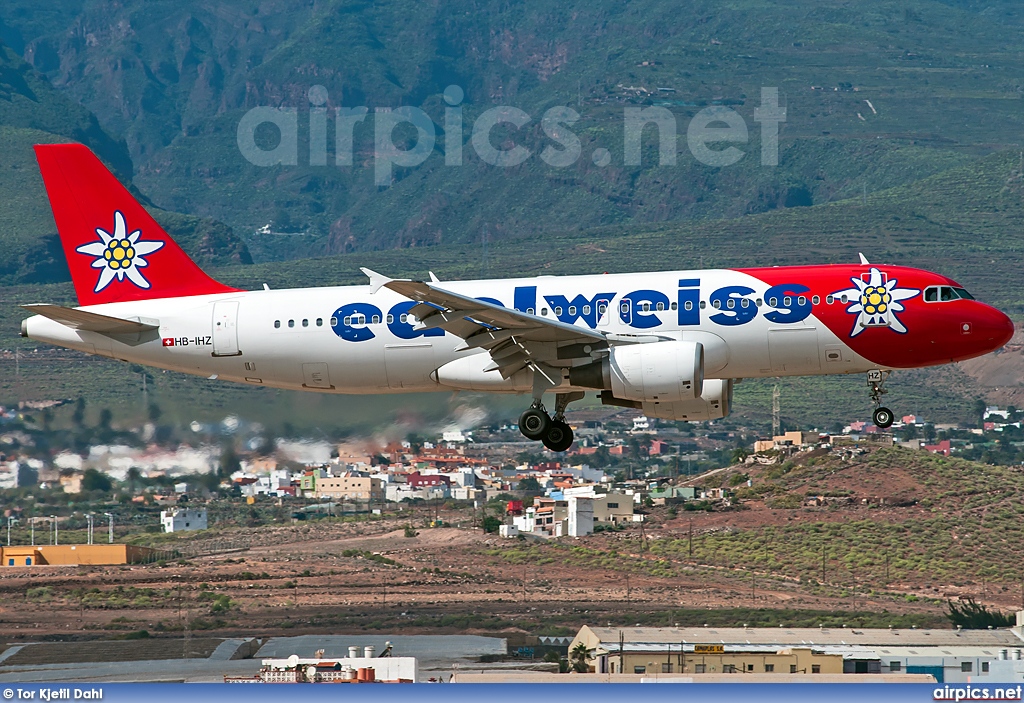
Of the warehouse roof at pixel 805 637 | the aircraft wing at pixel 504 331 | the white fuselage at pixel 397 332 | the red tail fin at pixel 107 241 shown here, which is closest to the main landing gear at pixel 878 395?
the white fuselage at pixel 397 332

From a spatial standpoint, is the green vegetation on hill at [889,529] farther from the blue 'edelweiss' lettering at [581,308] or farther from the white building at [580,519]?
the blue 'edelweiss' lettering at [581,308]

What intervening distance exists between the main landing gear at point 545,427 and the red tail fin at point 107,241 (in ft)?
30.6

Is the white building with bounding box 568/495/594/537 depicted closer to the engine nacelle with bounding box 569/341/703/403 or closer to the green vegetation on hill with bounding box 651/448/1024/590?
the green vegetation on hill with bounding box 651/448/1024/590

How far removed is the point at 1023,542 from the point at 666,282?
45.9 metres

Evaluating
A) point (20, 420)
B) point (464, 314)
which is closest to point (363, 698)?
point (464, 314)

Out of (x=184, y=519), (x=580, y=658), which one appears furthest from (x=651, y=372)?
(x=184, y=519)

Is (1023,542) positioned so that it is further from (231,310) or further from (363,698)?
(363,698)

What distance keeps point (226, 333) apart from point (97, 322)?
3.42 m

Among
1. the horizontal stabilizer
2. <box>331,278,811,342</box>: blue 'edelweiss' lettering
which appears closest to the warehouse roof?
<box>331,278,811,342</box>: blue 'edelweiss' lettering

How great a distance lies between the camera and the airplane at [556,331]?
4156 cm

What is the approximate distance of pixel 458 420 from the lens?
5359 cm

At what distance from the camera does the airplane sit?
41562 mm

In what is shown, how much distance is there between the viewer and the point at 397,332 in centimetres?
4322

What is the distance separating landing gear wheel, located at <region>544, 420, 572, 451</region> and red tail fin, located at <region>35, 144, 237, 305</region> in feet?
32.5
